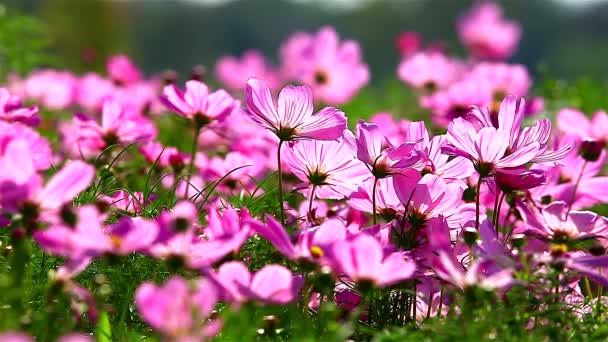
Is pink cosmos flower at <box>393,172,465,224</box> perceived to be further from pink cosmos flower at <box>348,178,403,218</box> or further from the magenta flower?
the magenta flower

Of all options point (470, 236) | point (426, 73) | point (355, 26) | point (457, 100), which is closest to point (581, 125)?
point (457, 100)

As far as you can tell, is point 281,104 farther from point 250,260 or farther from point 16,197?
point 16,197

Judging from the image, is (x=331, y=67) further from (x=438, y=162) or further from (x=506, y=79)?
(x=438, y=162)

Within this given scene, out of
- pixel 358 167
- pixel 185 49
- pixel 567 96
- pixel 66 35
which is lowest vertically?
pixel 185 49

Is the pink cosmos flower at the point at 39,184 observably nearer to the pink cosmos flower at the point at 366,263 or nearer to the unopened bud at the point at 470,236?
the pink cosmos flower at the point at 366,263

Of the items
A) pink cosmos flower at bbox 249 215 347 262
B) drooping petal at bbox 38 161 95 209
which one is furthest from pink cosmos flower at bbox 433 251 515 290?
drooping petal at bbox 38 161 95 209

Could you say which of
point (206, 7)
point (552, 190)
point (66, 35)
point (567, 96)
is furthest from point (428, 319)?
point (206, 7)

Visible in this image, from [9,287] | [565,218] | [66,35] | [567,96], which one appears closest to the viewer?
[9,287]
